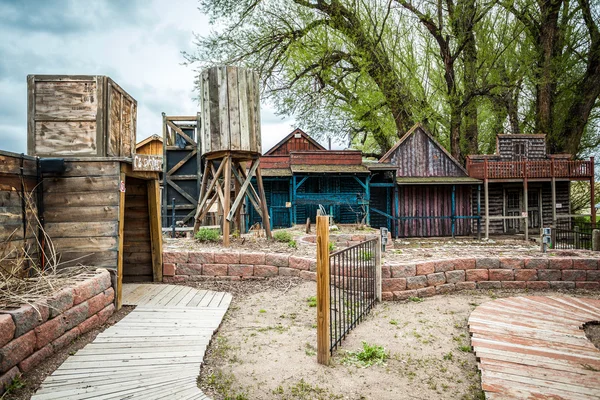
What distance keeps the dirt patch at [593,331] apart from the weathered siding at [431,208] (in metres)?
13.2

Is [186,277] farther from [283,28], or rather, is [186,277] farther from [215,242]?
[283,28]

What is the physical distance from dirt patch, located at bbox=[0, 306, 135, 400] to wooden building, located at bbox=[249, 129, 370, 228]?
12.6 meters

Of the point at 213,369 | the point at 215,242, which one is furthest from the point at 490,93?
the point at 213,369

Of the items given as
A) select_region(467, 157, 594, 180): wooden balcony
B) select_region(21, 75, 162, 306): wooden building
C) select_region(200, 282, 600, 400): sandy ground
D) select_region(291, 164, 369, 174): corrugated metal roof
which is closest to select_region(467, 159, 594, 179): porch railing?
select_region(467, 157, 594, 180): wooden balcony

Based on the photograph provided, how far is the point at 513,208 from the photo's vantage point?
19.7 metres

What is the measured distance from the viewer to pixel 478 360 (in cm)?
427

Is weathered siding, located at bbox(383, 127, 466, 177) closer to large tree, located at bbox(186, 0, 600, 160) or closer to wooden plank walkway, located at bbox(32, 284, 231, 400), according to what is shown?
large tree, located at bbox(186, 0, 600, 160)

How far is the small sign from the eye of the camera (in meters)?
5.68

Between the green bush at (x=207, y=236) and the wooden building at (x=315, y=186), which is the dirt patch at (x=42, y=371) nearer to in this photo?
the green bush at (x=207, y=236)

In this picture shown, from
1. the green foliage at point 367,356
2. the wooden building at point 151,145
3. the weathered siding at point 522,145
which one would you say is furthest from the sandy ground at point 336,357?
the wooden building at point 151,145

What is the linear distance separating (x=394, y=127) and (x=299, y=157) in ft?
22.0

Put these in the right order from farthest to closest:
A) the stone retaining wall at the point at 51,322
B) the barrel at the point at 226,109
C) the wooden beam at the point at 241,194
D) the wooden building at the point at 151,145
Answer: the wooden building at the point at 151,145 → the barrel at the point at 226,109 → the wooden beam at the point at 241,194 → the stone retaining wall at the point at 51,322

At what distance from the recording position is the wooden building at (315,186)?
1702 centimetres

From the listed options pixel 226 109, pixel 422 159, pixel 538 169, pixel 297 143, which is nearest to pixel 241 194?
pixel 226 109
